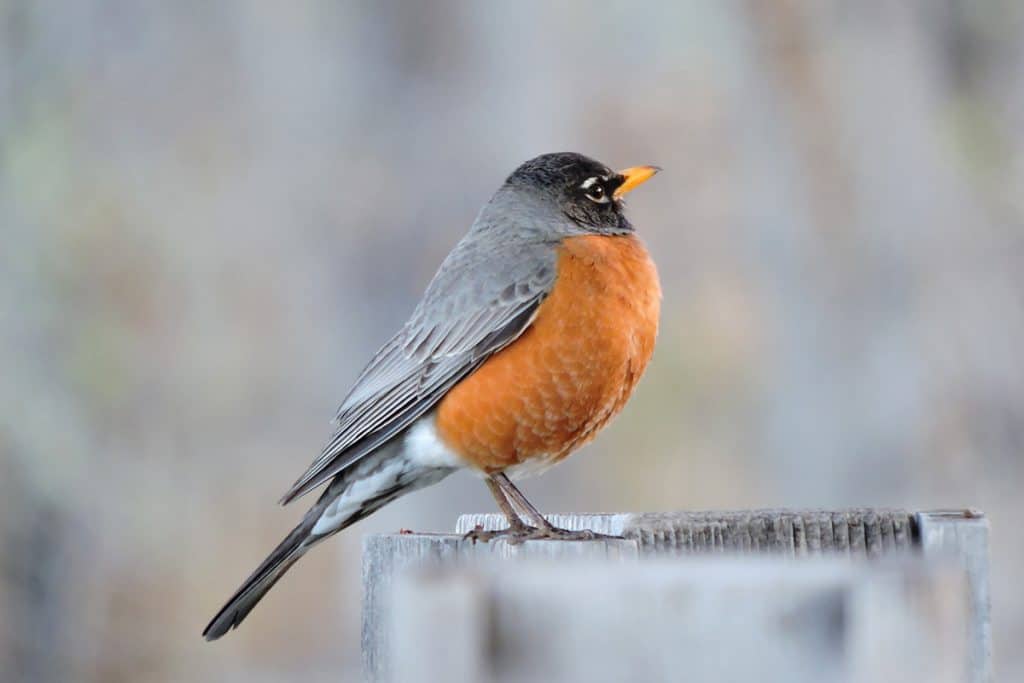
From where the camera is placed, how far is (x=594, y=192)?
495 centimetres

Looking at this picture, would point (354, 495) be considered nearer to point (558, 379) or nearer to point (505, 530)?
point (558, 379)

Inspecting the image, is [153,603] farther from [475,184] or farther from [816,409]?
[816,409]

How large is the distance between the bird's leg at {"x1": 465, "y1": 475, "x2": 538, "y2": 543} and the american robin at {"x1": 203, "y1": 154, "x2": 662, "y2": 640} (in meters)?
0.01

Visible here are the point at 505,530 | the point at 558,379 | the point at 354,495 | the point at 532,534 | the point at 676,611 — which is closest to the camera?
the point at 676,611

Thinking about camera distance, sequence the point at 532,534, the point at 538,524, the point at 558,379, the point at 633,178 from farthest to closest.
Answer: the point at 633,178
the point at 558,379
the point at 538,524
the point at 532,534

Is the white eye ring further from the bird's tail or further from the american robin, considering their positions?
the bird's tail

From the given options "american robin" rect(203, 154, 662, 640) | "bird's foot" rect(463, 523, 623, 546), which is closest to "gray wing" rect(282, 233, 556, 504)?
"american robin" rect(203, 154, 662, 640)

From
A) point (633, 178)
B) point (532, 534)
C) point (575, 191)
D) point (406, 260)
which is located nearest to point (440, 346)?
point (575, 191)

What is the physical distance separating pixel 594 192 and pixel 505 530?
1690 millimetres

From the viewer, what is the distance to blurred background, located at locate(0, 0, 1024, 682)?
870 centimetres

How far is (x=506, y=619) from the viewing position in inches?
73.1

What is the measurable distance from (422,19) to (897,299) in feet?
12.2

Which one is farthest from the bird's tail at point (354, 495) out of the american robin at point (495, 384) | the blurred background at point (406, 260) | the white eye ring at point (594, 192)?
the blurred background at point (406, 260)

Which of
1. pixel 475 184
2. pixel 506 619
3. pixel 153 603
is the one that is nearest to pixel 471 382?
pixel 506 619
